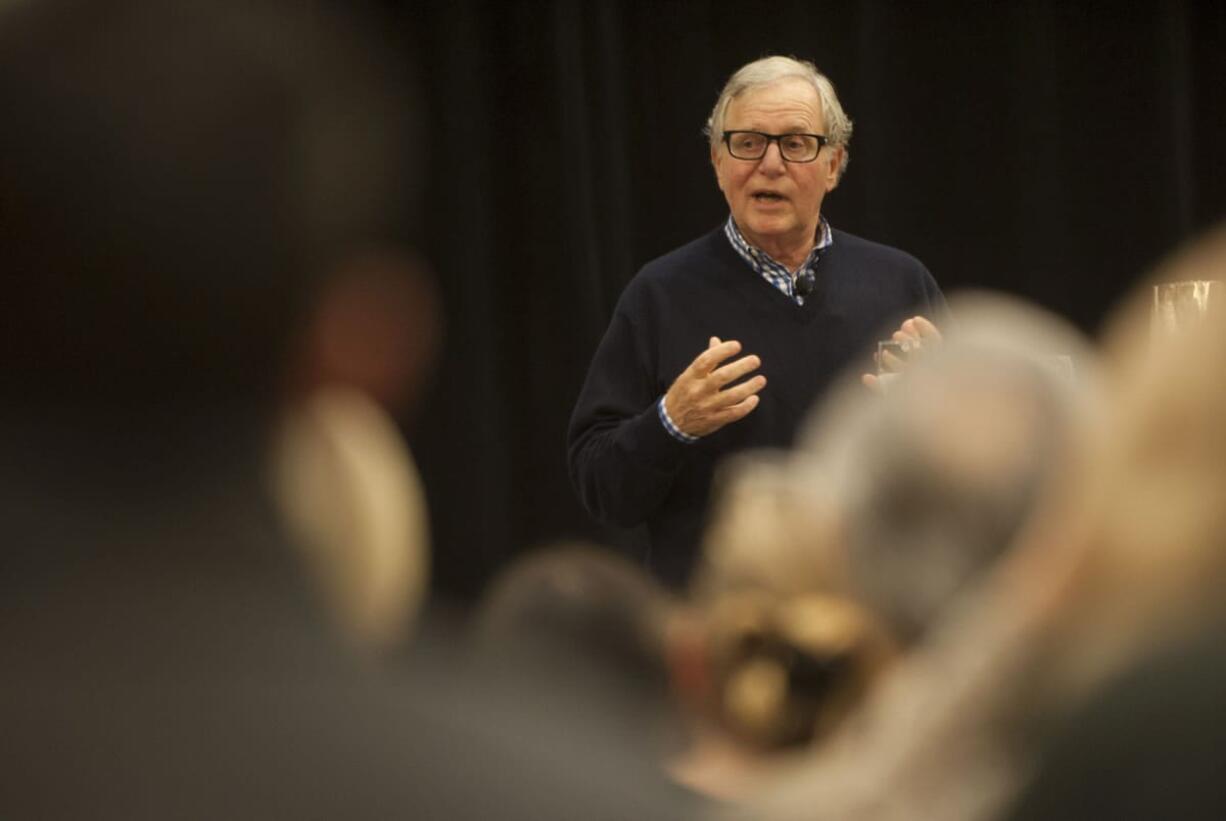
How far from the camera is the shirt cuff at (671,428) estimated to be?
3.31 feet

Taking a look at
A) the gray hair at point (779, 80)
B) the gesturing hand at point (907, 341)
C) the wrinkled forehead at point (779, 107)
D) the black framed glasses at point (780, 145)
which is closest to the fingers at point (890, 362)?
the gesturing hand at point (907, 341)

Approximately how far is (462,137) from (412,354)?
8.12 ft

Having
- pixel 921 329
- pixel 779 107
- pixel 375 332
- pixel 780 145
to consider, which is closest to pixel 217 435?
pixel 375 332

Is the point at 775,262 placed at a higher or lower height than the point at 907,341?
lower

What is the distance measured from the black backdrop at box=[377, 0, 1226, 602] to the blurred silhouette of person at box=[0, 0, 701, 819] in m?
2.37

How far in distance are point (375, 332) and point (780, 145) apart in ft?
2.85

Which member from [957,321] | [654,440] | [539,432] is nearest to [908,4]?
[539,432]

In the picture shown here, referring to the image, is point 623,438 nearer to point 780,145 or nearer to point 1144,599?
point 780,145

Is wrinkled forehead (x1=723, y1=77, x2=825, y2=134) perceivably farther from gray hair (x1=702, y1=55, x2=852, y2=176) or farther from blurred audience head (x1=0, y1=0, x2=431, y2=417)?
blurred audience head (x1=0, y1=0, x2=431, y2=417)

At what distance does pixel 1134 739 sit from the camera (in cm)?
17

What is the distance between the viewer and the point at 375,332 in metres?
0.18

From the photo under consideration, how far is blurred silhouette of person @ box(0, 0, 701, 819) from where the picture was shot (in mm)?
167

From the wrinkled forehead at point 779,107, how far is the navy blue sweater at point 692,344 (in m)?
0.15

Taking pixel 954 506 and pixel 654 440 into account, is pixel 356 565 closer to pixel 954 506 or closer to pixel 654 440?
pixel 954 506
